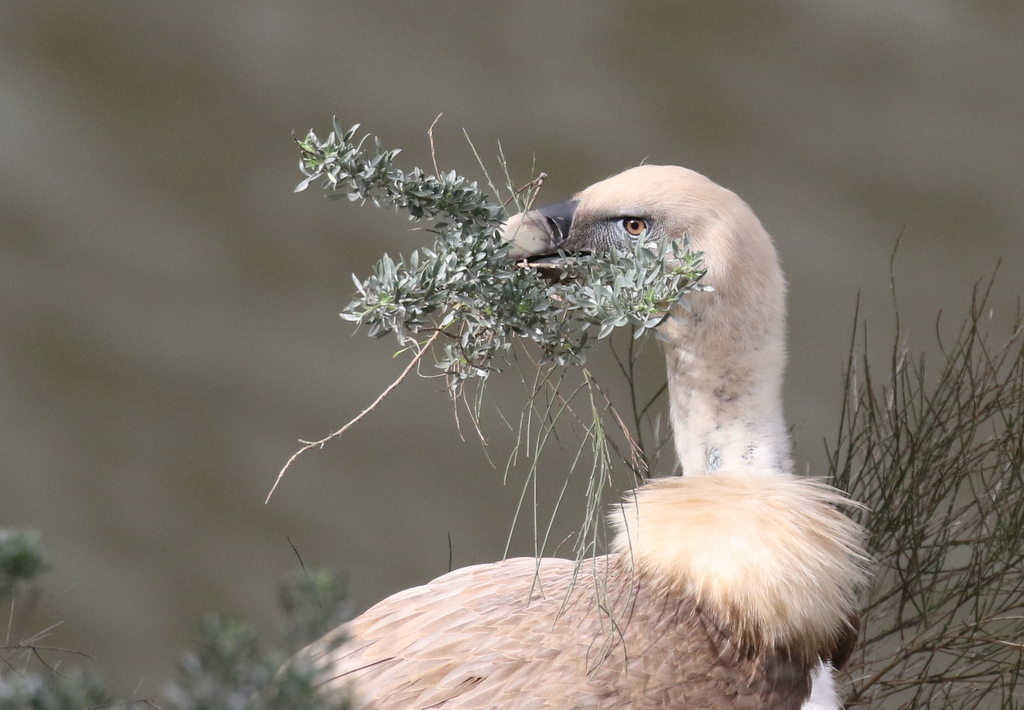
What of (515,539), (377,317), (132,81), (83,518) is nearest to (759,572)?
(377,317)

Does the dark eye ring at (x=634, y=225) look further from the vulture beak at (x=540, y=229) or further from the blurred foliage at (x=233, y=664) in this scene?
the blurred foliage at (x=233, y=664)

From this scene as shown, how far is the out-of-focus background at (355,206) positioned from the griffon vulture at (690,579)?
1.40 metres

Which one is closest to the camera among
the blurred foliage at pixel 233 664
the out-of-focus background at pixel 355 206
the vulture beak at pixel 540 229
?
the blurred foliage at pixel 233 664

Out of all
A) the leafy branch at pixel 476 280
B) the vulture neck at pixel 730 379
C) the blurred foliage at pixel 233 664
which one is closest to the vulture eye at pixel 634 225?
the vulture neck at pixel 730 379

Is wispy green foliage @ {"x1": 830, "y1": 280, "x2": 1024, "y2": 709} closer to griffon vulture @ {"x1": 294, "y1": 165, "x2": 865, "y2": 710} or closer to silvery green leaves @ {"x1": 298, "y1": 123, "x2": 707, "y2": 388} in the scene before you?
griffon vulture @ {"x1": 294, "y1": 165, "x2": 865, "y2": 710}

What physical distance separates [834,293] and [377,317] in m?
2.50

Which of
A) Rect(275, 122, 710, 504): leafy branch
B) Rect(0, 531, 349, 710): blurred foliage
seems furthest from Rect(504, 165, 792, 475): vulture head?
Rect(0, 531, 349, 710): blurred foliage

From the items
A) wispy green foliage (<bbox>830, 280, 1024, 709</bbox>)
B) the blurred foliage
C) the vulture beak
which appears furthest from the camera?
wispy green foliage (<bbox>830, 280, 1024, 709</bbox>)

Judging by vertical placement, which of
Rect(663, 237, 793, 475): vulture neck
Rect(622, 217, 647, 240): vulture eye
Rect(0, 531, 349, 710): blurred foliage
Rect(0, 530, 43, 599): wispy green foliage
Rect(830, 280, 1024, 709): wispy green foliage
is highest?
Rect(622, 217, 647, 240): vulture eye

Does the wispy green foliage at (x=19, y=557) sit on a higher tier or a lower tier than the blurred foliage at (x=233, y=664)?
higher

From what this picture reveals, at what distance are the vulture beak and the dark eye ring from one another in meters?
0.07

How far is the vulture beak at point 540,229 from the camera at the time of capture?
54.1 inches

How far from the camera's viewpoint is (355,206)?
3115 mm

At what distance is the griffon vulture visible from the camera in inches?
54.2
